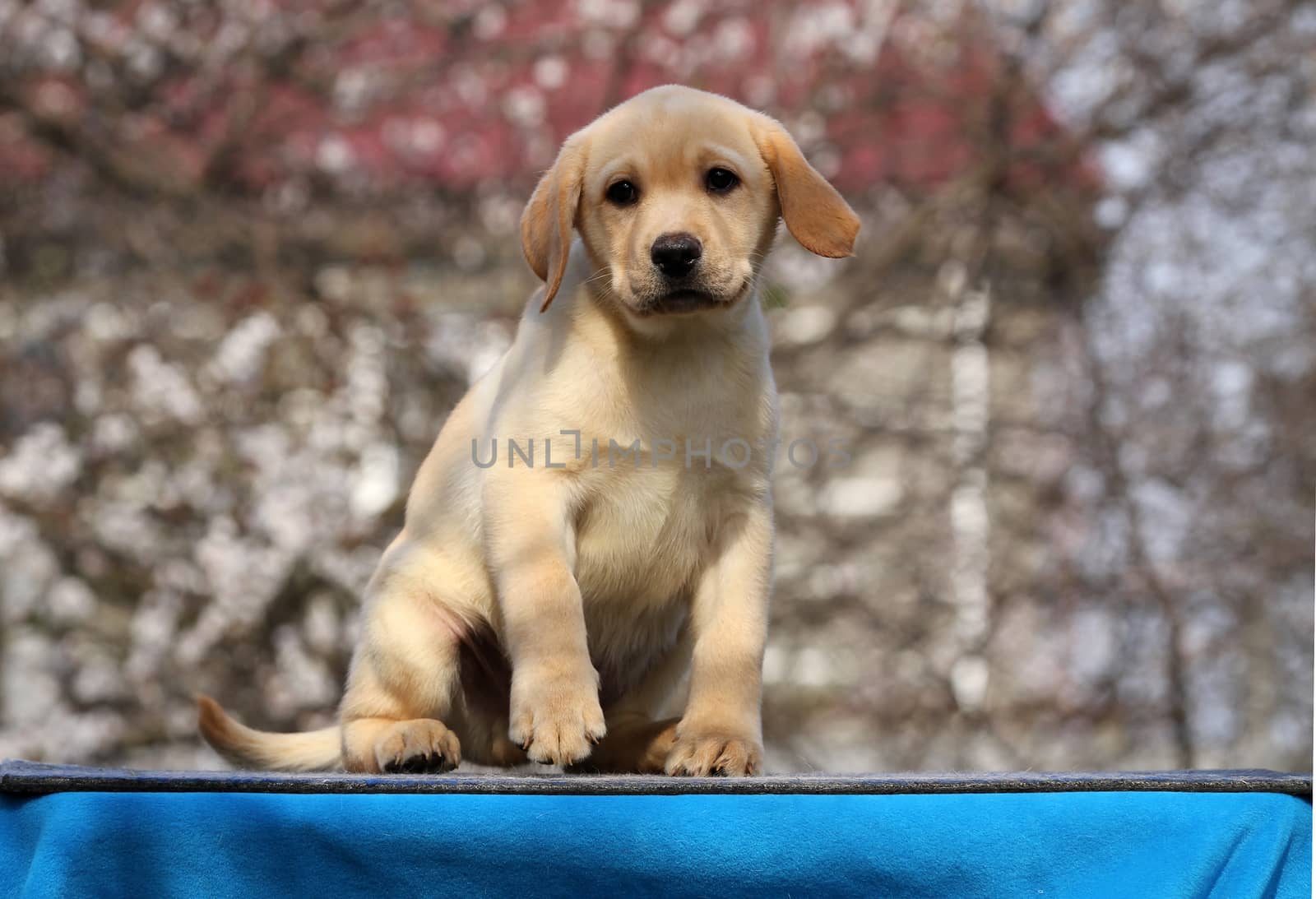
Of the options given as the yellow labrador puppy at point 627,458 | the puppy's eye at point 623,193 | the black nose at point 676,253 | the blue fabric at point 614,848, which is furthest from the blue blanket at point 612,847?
the puppy's eye at point 623,193

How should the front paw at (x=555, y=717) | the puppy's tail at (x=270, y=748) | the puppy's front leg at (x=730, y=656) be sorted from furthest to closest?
1. the puppy's tail at (x=270, y=748)
2. the puppy's front leg at (x=730, y=656)
3. the front paw at (x=555, y=717)

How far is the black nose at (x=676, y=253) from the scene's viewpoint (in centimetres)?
233

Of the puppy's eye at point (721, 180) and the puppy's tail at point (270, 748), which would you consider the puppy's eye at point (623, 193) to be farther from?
the puppy's tail at point (270, 748)

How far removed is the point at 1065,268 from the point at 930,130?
99 cm

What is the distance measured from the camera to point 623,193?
2.50 metres

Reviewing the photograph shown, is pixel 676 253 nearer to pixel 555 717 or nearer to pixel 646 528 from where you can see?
pixel 646 528

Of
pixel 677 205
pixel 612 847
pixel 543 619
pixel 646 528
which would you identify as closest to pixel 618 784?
pixel 612 847

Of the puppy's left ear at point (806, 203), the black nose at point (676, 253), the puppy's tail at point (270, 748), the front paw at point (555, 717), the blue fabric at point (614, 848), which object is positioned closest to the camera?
the blue fabric at point (614, 848)

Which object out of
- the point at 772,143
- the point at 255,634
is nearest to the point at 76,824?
the point at 772,143

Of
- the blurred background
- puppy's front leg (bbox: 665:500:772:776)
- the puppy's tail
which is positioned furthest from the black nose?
the blurred background

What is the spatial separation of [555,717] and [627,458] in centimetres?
57

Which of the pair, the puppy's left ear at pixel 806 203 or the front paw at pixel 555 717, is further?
the puppy's left ear at pixel 806 203

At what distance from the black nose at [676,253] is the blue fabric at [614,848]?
98 cm

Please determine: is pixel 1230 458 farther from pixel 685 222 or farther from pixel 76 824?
pixel 76 824
